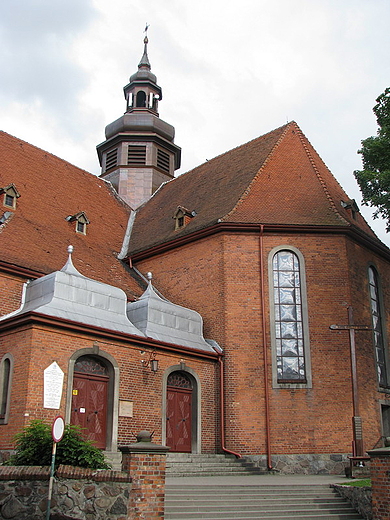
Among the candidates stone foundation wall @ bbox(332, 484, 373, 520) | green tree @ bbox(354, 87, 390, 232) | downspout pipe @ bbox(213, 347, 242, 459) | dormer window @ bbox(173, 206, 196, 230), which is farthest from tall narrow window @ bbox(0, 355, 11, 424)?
green tree @ bbox(354, 87, 390, 232)

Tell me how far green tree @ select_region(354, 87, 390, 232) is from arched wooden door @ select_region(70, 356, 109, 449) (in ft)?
26.3

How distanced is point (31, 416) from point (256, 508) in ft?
16.3

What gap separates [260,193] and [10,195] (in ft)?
25.7

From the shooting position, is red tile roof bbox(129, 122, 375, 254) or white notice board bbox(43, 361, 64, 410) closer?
white notice board bbox(43, 361, 64, 410)

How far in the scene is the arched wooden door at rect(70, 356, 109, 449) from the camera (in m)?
13.2

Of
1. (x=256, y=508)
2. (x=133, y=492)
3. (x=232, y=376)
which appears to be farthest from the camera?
(x=232, y=376)

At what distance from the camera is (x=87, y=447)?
9.35 meters

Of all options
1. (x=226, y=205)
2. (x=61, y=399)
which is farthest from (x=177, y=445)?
(x=226, y=205)

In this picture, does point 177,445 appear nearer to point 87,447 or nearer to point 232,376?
point 232,376

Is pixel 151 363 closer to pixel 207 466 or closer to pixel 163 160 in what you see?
pixel 207 466

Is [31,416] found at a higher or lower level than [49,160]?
lower

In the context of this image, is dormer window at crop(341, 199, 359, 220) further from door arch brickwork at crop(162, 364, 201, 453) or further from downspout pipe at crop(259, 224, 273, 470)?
door arch brickwork at crop(162, 364, 201, 453)

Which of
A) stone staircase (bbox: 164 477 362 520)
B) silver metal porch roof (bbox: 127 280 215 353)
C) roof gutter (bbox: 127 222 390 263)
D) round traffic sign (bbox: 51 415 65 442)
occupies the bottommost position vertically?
stone staircase (bbox: 164 477 362 520)

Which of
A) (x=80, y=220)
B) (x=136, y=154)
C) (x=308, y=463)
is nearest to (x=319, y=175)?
(x=80, y=220)
